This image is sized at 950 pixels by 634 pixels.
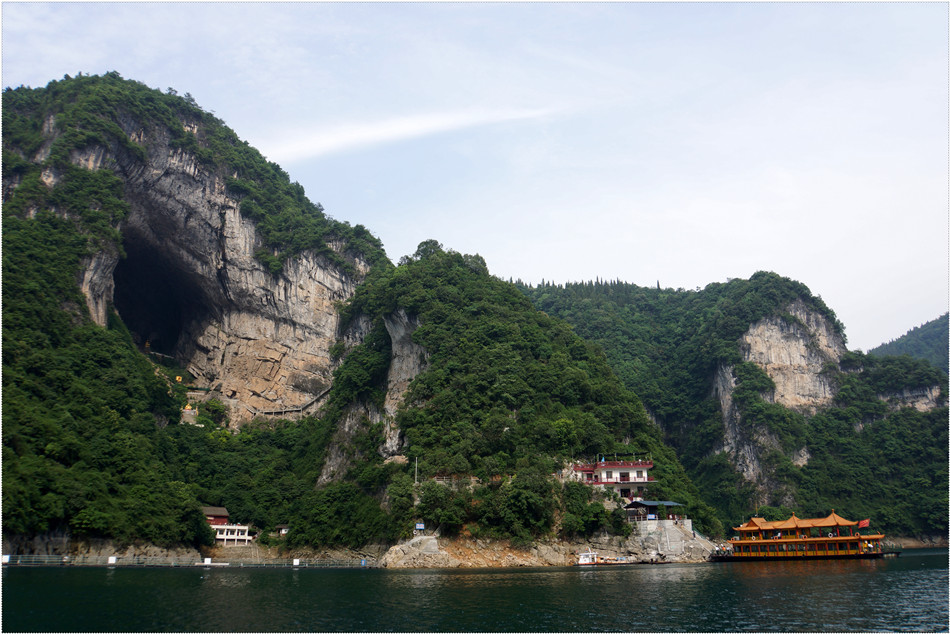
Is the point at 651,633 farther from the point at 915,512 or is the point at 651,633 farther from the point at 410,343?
the point at 915,512

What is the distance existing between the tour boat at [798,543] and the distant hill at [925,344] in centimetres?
8017

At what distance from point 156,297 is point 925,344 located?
129124 mm

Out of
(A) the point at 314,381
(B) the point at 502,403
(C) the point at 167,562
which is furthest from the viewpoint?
(A) the point at 314,381

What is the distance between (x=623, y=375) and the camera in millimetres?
96375

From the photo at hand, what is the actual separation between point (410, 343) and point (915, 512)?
58.4 metres

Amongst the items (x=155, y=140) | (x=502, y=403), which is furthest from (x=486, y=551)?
(x=155, y=140)

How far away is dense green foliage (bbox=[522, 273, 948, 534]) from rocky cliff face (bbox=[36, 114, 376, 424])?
43698mm

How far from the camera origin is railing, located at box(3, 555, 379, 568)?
1432 inches

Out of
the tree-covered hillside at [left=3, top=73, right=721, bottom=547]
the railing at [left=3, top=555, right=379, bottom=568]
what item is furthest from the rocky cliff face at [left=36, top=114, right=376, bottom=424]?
the railing at [left=3, top=555, right=379, bottom=568]

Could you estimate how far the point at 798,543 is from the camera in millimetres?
Answer: 46562

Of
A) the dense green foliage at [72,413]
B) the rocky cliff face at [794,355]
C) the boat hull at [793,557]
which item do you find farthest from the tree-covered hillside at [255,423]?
the rocky cliff face at [794,355]

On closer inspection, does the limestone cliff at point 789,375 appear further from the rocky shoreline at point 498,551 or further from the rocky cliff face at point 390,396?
the rocky cliff face at point 390,396

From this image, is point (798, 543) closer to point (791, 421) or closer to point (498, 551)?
point (498, 551)

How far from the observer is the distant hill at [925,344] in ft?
377
